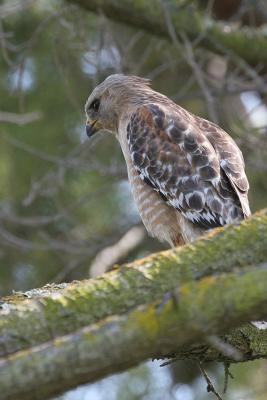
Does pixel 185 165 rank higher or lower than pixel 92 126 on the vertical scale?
lower

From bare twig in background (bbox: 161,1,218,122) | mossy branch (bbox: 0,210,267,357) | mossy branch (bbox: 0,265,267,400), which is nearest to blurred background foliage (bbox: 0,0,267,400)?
bare twig in background (bbox: 161,1,218,122)

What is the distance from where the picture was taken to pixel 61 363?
2.54 meters

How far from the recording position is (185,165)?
20.7ft

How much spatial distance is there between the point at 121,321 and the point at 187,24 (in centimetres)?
508

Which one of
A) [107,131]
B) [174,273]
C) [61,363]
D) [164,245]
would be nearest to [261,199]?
[164,245]

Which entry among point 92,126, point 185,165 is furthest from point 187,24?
point 185,165

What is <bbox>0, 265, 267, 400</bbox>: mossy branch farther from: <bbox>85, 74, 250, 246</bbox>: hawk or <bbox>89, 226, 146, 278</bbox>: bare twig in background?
<bbox>89, 226, 146, 278</bbox>: bare twig in background

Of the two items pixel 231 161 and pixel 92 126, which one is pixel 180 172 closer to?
pixel 231 161

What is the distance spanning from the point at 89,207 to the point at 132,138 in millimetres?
3301

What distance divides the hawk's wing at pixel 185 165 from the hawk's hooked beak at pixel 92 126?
2.29 ft

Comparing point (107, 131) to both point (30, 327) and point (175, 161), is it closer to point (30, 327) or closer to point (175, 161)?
point (175, 161)

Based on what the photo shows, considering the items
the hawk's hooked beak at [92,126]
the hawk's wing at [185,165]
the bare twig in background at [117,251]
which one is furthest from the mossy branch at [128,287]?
the bare twig in background at [117,251]

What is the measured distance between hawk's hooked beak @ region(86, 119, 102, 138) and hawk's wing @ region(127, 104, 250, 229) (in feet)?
2.29

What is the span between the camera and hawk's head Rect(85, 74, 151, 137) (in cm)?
730
